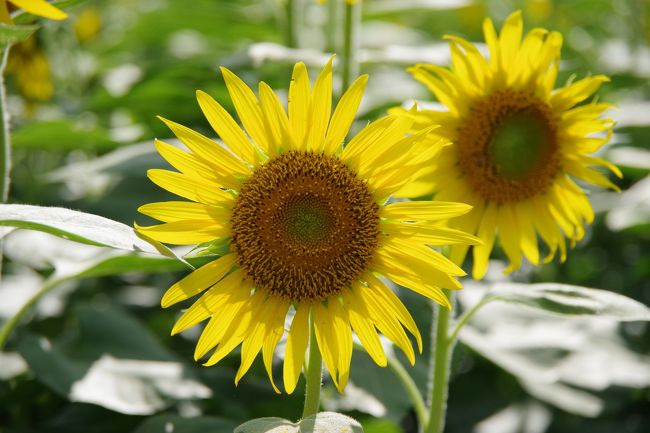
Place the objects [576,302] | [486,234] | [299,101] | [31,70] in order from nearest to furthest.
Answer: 1. [299,101]
2. [576,302]
3. [486,234]
4. [31,70]

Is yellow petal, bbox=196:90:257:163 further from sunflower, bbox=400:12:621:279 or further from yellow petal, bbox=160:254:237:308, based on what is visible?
sunflower, bbox=400:12:621:279

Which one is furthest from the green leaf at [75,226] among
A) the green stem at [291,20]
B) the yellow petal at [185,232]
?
the green stem at [291,20]

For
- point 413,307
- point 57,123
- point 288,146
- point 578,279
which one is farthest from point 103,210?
point 578,279

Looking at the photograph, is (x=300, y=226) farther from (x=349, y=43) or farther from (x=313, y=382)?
(x=349, y=43)

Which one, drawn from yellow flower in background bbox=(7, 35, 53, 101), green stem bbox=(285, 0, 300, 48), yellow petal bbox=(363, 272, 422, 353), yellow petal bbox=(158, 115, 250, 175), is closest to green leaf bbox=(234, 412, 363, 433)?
yellow petal bbox=(363, 272, 422, 353)

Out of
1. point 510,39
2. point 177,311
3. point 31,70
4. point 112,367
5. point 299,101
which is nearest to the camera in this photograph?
point 299,101

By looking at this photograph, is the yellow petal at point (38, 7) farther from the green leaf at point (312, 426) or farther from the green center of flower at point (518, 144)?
the green center of flower at point (518, 144)

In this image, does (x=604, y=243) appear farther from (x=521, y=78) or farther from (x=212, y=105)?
(x=212, y=105)

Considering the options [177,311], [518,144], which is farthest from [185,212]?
[177,311]
